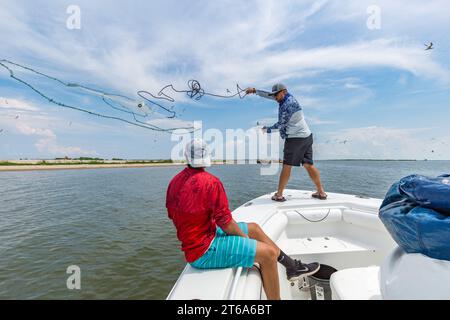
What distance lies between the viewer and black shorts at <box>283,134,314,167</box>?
148 inches

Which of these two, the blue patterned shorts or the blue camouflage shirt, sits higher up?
the blue camouflage shirt

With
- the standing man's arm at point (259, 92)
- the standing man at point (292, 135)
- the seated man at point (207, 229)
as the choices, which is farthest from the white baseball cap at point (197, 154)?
the standing man's arm at point (259, 92)

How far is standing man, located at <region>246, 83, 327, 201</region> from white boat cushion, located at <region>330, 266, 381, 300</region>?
212cm

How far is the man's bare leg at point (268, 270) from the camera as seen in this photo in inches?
70.6

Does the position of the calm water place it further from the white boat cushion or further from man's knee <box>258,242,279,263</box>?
the white boat cushion

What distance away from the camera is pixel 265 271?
180 cm

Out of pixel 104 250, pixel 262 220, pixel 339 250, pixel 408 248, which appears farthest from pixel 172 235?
pixel 408 248

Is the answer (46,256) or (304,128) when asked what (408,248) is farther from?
(46,256)

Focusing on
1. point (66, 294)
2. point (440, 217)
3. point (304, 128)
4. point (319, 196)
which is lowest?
point (66, 294)

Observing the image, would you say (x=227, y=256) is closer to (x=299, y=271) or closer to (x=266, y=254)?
(x=266, y=254)

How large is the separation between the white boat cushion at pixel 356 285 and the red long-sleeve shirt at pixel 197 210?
0.90 metres

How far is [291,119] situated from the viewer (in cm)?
373

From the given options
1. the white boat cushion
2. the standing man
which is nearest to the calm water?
the standing man
